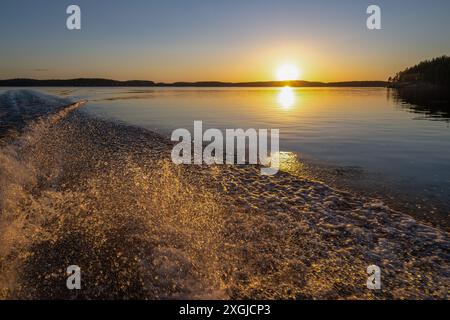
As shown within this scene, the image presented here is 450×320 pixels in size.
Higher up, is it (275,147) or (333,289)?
(275,147)

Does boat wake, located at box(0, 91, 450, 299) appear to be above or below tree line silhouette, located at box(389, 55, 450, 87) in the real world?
below

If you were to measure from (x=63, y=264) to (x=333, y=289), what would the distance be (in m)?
4.51

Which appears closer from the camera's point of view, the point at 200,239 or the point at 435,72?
the point at 200,239

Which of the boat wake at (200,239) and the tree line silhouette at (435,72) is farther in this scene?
the tree line silhouette at (435,72)

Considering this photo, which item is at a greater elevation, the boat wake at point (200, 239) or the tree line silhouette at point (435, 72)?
the tree line silhouette at point (435, 72)

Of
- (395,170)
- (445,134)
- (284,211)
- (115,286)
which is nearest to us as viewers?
(115,286)

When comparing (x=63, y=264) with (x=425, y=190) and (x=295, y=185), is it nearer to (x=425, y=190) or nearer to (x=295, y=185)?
(x=295, y=185)

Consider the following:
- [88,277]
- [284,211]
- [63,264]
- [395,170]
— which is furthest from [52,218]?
[395,170]

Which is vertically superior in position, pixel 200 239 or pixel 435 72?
pixel 435 72

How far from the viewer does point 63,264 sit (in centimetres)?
529

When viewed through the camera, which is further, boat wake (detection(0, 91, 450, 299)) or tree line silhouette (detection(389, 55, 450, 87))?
tree line silhouette (detection(389, 55, 450, 87))
